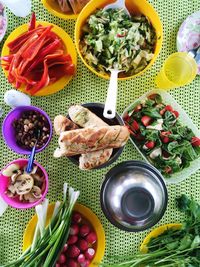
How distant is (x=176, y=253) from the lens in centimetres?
122

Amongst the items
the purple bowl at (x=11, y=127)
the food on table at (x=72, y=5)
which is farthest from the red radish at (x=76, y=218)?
the food on table at (x=72, y=5)

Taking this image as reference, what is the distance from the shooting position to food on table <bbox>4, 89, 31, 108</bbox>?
1.21m

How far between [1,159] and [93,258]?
1.20 ft

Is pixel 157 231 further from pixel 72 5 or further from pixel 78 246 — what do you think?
pixel 72 5

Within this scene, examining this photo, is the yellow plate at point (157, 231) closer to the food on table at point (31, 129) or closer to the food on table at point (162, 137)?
the food on table at point (162, 137)

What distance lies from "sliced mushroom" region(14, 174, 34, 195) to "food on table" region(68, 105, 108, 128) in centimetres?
21

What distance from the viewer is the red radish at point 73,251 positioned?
128cm

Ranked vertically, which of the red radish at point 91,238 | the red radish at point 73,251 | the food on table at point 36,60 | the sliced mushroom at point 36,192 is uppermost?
the food on table at point 36,60

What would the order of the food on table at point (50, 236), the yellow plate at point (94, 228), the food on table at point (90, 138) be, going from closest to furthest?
the food on table at point (90, 138)
the food on table at point (50, 236)
the yellow plate at point (94, 228)

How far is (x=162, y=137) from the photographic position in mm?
1264

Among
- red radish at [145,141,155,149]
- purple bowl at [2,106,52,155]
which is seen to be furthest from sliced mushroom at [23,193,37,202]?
red radish at [145,141,155,149]

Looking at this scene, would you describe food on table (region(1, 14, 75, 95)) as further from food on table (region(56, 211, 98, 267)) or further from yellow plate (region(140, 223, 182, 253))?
yellow plate (region(140, 223, 182, 253))

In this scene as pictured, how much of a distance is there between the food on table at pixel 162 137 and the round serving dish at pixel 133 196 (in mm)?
55

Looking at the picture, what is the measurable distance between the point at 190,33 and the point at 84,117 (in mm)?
382
